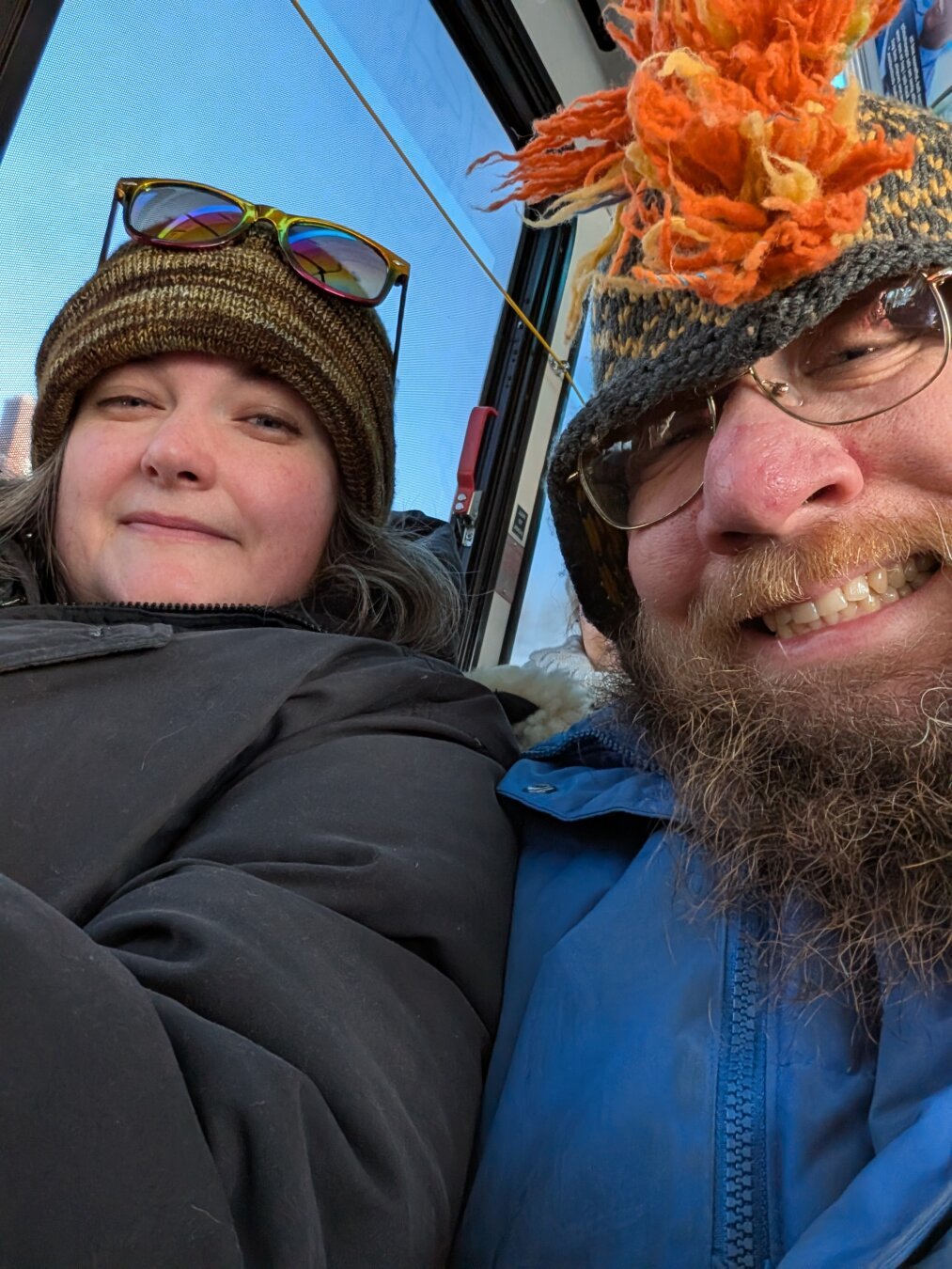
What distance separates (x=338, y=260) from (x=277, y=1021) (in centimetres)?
102

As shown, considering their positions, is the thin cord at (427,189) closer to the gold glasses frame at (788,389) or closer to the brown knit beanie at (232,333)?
the brown knit beanie at (232,333)

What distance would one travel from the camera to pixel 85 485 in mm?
1088

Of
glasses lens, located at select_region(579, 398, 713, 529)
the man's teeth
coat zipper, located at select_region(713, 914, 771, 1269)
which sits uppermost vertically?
glasses lens, located at select_region(579, 398, 713, 529)

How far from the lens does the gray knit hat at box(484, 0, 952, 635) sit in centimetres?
71

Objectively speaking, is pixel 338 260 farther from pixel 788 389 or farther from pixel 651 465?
pixel 788 389

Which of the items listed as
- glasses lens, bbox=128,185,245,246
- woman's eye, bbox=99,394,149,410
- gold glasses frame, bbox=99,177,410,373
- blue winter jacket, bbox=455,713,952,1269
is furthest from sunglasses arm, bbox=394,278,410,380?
blue winter jacket, bbox=455,713,952,1269

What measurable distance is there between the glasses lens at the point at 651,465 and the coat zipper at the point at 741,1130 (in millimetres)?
464

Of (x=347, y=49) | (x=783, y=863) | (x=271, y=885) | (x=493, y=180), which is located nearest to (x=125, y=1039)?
(x=271, y=885)

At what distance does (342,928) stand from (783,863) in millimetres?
332

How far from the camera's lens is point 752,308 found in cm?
76

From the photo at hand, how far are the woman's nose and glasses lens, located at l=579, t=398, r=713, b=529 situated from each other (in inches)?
16.7

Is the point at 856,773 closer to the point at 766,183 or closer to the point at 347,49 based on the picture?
the point at 766,183

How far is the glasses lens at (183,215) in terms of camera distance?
1191mm

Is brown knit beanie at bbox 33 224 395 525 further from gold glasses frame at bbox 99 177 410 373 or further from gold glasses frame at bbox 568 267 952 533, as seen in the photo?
gold glasses frame at bbox 568 267 952 533
